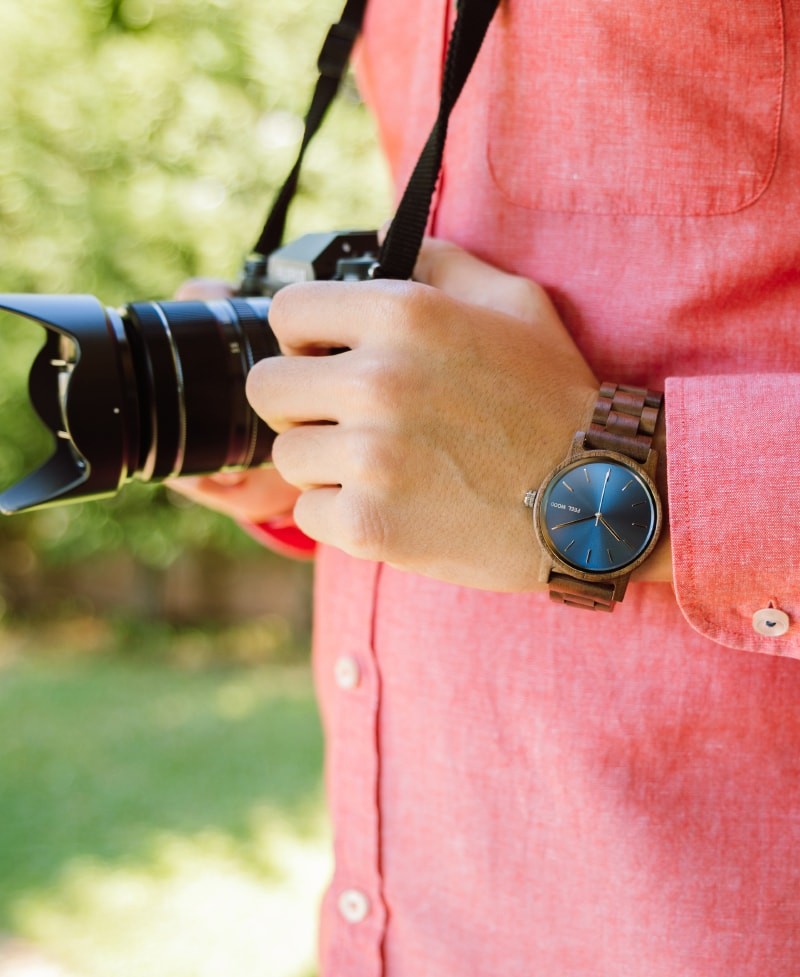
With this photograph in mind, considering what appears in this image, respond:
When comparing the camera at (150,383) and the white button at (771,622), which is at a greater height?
the camera at (150,383)

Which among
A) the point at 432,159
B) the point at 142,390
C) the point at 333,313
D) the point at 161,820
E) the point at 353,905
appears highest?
the point at 432,159

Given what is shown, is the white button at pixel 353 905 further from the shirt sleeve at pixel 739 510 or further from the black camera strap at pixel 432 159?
the black camera strap at pixel 432 159

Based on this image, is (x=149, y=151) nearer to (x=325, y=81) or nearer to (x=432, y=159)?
(x=325, y=81)

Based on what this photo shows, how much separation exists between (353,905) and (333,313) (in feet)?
1.66

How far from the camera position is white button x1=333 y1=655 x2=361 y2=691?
0.87 m

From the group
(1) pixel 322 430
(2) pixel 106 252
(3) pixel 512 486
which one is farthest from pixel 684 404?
(2) pixel 106 252

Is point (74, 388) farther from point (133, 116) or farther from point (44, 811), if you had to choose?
point (133, 116)

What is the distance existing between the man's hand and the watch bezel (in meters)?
0.01

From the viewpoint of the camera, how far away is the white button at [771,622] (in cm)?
66

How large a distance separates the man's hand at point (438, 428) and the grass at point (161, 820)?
2.29 m

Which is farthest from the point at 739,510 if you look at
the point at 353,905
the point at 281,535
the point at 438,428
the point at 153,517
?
the point at 153,517

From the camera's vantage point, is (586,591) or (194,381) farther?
(194,381)

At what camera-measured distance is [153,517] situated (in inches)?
183


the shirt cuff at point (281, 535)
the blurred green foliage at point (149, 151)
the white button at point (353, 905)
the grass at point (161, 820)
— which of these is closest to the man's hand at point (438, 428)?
the white button at point (353, 905)
